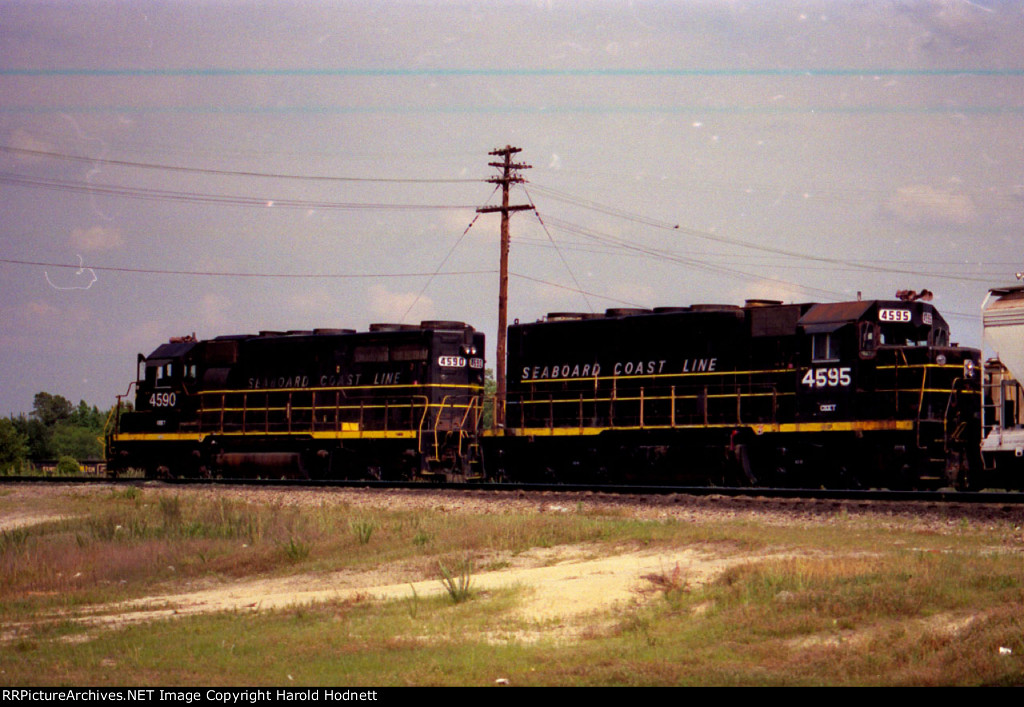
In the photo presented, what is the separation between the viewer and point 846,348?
23.5 metres

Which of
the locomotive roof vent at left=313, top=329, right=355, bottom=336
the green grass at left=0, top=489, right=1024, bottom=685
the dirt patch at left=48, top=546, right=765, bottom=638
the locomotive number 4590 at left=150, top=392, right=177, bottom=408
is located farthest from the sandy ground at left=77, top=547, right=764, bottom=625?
the locomotive number 4590 at left=150, top=392, right=177, bottom=408

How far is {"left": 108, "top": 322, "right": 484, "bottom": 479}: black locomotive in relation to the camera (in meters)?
30.7

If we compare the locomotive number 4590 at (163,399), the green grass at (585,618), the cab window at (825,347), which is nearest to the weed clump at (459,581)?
the green grass at (585,618)

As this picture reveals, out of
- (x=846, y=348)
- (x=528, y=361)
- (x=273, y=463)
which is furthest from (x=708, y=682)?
(x=273, y=463)

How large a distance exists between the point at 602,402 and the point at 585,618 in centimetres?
1487

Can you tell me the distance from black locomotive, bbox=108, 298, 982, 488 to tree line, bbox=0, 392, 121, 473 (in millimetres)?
4108

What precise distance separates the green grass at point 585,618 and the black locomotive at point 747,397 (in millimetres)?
5033

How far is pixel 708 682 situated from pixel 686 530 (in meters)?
7.47

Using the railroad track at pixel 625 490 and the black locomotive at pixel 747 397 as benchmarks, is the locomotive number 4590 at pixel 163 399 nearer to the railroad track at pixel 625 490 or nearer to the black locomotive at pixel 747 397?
the railroad track at pixel 625 490

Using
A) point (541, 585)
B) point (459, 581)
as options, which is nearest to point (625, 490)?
point (459, 581)

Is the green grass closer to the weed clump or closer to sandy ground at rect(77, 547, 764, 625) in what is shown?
the weed clump

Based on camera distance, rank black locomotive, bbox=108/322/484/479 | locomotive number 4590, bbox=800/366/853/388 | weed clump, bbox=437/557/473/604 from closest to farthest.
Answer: weed clump, bbox=437/557/473/604 < locomotive number 4590, bbox=800/366/853/388 < black locomotive, bbox=108/322/484/479

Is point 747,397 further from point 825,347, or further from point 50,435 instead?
point 50,435
